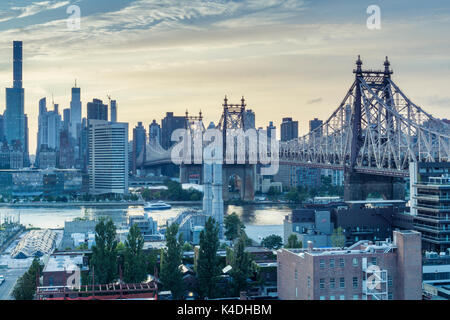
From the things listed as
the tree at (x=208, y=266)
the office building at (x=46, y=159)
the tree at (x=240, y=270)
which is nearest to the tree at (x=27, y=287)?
the tree at (x=208, y=266)

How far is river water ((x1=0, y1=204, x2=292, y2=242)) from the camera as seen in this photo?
18.5 meters

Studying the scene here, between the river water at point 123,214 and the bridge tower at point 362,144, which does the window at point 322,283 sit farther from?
the bridge tower at point 362,144

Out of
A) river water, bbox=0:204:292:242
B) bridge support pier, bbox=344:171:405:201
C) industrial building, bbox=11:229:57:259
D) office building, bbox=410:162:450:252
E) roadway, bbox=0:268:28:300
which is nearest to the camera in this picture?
roadway, bbox=0:268:28:300

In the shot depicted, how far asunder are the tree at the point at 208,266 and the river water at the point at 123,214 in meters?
7.53

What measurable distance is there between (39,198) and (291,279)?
2352cm

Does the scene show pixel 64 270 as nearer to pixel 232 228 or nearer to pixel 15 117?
pixel 232 228

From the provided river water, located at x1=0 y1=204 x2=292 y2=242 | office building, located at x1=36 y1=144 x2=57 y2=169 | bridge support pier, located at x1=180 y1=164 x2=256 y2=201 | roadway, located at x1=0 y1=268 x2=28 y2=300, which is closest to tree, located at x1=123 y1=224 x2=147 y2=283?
roadway, located at x1=0 y1=268 x2=28 y2=300

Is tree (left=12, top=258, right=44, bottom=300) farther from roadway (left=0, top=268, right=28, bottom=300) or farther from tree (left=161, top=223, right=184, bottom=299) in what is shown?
tree (left=161, top=223, right=184, bottom=299)

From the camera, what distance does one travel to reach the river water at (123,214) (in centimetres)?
1845

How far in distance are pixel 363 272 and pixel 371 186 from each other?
400 inches

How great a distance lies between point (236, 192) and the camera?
99.1 ft

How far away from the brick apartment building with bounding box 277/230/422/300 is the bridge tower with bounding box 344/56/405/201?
30.3 ft

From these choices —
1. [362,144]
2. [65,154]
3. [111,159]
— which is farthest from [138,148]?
[362,144]
